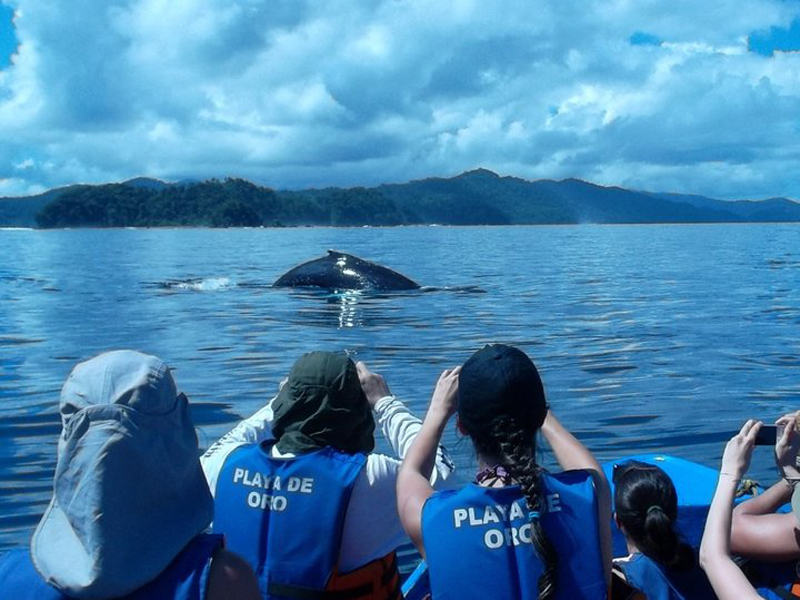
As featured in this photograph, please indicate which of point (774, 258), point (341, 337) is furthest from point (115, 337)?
point (774, 258)

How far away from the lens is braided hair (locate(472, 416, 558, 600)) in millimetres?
3594

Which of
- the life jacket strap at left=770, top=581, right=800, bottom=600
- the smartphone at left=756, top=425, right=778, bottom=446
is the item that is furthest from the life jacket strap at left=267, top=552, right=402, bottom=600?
the life jacket strap at left=770, top=581, right=800, bottom=600

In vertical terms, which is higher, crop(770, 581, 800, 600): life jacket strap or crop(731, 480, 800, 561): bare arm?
crop(731, 480, 800, 561): bare arm

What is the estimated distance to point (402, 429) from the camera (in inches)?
187

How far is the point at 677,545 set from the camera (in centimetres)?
471

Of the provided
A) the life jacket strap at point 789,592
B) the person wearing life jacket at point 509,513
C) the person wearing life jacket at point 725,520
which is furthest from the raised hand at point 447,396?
the life jacket strap at point 789,592

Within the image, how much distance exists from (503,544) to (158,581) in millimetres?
1355

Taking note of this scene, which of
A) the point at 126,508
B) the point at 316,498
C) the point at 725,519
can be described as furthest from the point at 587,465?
the point at 126,508

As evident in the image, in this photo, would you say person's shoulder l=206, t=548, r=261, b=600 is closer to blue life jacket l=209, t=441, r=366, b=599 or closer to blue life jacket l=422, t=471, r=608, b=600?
blue life jacket l=422, t=471, r=608, b=600

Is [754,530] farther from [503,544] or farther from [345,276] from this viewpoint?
[345,276]

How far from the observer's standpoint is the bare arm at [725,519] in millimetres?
4172

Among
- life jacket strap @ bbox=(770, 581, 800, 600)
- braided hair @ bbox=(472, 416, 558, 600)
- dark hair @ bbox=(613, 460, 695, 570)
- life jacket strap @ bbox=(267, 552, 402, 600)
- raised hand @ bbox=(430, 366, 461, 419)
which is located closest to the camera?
braided hair @ bbox=(472, 416, 558, 600)

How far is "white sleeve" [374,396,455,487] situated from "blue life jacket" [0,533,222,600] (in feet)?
5.88

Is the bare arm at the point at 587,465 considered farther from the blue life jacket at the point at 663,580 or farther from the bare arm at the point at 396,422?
the blue life jacket at the point at 663,580
